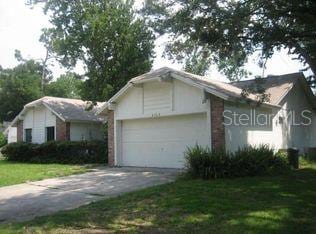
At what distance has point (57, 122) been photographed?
28.5m

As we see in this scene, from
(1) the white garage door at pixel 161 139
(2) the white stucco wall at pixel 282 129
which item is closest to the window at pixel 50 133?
(1) the white garage door at pixel 161 139

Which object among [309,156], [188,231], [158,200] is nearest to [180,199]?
[158,200]

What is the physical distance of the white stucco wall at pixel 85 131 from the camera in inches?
1117

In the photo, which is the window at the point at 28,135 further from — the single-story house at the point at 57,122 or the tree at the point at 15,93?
the tree at the point at 15,93

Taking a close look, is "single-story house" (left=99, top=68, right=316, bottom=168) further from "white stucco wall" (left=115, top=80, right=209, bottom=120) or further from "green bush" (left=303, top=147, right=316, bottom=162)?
"green bush" (left=303, top=147, right=316, bottom=162)

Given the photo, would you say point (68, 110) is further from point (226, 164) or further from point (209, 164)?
point (226, 164)

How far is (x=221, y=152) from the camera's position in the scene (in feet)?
48.1

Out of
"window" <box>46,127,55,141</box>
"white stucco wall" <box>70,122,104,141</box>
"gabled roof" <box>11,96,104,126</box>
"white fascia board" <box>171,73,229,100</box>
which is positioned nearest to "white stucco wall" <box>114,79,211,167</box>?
"white fascia board" <box>171,73,229,100</box>

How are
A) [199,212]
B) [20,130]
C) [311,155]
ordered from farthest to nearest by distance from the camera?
1. [20,130]
2. [311,155]
3. [199,212]

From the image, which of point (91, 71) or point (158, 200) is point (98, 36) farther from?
point (158, 200)

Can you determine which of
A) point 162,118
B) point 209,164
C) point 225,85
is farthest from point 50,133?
point 209,164

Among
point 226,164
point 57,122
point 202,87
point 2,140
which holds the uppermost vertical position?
point 202,87

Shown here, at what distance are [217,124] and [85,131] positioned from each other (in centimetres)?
1500

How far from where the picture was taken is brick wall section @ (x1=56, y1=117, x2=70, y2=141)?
2784cm
